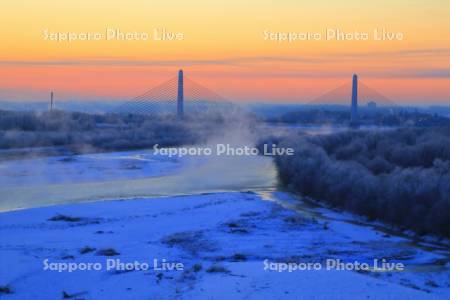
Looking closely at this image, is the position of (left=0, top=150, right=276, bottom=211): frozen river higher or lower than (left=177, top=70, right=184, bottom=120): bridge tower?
lower

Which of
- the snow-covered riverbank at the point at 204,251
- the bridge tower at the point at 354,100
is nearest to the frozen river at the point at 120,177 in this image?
the snow-covered riverbank at the point at 204,251

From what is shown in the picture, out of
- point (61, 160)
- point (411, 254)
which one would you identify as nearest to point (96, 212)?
point (411, 254)

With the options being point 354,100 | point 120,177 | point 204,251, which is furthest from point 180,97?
point 204,251

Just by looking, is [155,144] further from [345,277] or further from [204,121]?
[345,277]

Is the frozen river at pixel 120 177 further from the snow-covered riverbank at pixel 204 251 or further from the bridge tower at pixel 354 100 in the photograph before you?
the bridge tower at pixel 354 100

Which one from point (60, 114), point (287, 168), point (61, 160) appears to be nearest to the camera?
point (287, 168)

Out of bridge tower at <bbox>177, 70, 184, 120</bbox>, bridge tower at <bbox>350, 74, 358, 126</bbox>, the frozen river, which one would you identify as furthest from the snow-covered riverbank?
bridge tower at <bbox>177, 70, 184, 120</bbox>

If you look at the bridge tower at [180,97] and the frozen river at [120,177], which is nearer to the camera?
the frozen river at [120,177]

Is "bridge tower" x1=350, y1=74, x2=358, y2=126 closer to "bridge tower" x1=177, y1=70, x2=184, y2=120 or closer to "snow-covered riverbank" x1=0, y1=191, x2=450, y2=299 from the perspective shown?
"bridge tower" x1=177, y1=70, x2=184, y2=120

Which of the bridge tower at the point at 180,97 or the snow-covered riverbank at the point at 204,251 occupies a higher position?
the bridge tower at the point at 180,97
